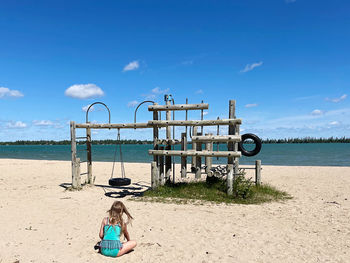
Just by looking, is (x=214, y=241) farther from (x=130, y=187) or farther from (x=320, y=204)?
(x=130, y=187)

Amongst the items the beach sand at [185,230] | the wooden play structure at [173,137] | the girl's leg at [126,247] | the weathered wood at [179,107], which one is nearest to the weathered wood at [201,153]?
the wooden play structure at [173,137]

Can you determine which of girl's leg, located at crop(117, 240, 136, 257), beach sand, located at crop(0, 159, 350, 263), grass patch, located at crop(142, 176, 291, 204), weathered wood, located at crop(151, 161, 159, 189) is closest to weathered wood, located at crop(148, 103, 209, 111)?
weathered wood, located at crop(151, 161, 159, 189)

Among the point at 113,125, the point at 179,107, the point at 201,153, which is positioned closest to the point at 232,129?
the point at 201,153

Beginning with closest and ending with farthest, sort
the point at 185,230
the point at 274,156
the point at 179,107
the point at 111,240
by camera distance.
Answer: the point at 111,240, the point at 185,230, the point at 179,107, the point at 274,156

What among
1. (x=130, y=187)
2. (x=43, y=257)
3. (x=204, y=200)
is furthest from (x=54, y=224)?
(x=130, y=187)

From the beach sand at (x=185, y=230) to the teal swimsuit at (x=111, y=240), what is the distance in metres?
0.12

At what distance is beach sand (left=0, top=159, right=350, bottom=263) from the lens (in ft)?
15.4

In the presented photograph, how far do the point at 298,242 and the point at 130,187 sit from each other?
8.04 meters

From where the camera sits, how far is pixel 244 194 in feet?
29.5

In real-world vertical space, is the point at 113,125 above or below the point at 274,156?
above

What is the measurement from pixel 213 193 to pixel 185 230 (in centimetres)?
343

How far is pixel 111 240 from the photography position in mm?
4523

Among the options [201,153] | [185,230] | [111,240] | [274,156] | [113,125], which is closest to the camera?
[111,240]

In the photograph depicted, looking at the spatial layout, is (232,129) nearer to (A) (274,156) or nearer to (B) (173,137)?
(B) (173,137)
